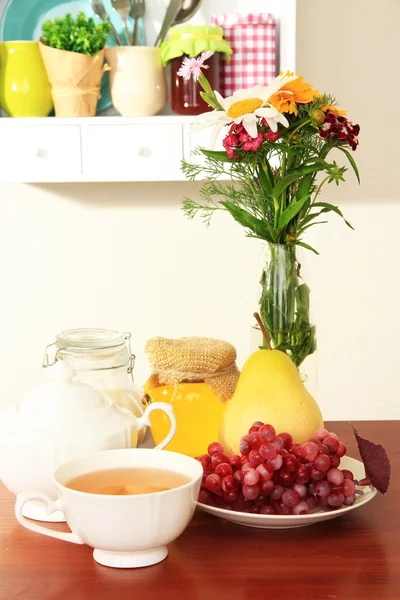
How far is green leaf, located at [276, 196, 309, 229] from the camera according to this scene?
1000 mm

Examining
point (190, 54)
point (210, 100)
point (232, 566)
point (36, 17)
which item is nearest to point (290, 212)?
point (210, 100)

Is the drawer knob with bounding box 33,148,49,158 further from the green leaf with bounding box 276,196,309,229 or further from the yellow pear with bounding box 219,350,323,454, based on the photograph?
the yellow pear with bounding box 219,350,323,454

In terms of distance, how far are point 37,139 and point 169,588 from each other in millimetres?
1502

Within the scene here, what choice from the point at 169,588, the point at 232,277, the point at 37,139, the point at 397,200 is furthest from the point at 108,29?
the point at 169,588

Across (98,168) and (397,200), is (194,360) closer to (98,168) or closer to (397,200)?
(98,168)

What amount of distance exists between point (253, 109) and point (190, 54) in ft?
3.40

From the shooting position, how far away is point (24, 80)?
204cm

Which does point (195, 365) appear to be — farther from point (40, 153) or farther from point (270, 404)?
point (40, 153)

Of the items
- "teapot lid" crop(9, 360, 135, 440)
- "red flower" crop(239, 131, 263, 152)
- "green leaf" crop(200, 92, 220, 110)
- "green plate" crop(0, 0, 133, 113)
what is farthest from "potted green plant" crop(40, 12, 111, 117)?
"teapot lid" crop(9, 360, 135, 440)

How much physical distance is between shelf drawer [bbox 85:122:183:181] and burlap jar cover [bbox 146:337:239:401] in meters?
1.06

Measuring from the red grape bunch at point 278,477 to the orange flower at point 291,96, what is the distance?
0.38 m

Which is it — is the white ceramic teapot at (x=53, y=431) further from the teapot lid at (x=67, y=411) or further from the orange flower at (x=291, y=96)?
the orange flower at (x=291, y=96)

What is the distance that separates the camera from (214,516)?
2.90ft

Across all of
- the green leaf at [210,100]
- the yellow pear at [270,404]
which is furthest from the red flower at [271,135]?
the yellow pear at [270,404]
